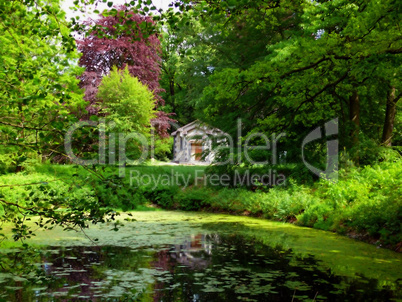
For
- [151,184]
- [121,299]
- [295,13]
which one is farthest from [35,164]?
[121,299]

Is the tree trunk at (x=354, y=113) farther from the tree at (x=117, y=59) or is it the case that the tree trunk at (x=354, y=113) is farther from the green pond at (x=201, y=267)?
the tree at (x=117, y=59)

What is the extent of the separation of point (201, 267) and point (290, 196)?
347 inches

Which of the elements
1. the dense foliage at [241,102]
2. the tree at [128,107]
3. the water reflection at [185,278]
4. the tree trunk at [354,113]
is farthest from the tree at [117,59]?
the water reflection at [185,278]

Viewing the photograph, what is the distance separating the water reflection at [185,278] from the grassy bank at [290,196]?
129 centimetres

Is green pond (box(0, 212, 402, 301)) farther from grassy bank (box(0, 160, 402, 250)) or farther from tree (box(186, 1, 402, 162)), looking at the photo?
tree (box(186, 1, 402, 162))

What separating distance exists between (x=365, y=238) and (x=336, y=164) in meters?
5.37

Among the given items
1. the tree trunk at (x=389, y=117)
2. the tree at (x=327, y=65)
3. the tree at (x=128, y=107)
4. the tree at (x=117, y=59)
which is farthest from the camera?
the tree at (x=117, y=59)

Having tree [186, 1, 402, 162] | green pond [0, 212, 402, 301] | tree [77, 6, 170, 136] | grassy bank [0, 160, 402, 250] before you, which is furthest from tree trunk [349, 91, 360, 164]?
tree [77, 6, 170, 136]

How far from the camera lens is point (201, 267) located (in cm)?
784

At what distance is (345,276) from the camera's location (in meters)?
7.09

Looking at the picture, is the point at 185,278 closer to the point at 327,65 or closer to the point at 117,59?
the point at 327,65

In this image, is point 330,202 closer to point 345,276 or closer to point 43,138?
point 345,276

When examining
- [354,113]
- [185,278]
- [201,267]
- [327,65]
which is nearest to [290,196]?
[354,113]

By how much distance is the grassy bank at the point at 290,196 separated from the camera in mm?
9961
